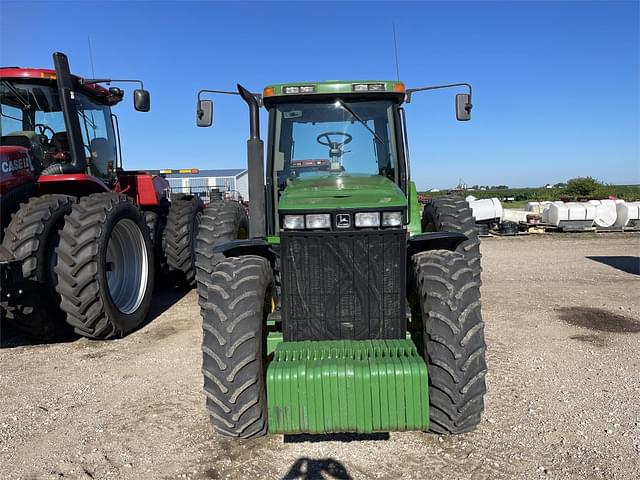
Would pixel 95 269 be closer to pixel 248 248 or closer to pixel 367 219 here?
pixel 248 248

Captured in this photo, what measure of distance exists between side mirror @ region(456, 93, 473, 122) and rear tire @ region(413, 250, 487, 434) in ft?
7.74

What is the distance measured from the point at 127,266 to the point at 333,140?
3.72 meters

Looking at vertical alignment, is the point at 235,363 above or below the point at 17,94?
below

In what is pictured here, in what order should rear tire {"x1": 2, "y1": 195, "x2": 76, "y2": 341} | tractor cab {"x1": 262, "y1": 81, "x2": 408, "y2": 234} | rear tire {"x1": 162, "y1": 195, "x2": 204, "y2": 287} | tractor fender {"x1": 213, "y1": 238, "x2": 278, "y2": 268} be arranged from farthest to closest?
rear tire {"x1": 162, "y1": 195, "x2": 204, "y2": 287} → rear tire {"x1": 2, "y1": 195, "x2": 76, "y2": 341} → tractor cab {"x1": 262, "y1": 81, "x2": 408, "y2": 234} → tractor fender {"x1": 213, "y1": 238, "x2": 278, "y2": 268}

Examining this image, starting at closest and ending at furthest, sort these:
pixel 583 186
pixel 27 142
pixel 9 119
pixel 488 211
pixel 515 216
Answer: pixel 27 142 → pixel 9 119 → pixel 488 211 → pixel 515 216 → pixel 583 186

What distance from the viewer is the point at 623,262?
10.9m

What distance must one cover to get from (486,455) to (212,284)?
2072 millimetres

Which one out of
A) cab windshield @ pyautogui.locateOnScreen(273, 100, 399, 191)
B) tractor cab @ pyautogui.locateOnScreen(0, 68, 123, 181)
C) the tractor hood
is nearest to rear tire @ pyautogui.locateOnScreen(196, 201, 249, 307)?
cab windshield @ pyautogui.locateOnScreen(273, 100, 399, 191)

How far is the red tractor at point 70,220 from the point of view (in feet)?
16.3

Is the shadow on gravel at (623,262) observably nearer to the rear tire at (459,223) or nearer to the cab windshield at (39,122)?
the rear tire at (459,223)

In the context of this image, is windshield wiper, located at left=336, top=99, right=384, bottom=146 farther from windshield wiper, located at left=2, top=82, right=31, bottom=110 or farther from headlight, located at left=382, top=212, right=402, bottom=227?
windshield wiper, located at left=2, top=82, right=31, bottom=110

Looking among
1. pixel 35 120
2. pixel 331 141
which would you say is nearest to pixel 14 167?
pixel 35 120

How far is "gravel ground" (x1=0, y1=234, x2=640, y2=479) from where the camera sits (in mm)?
3053

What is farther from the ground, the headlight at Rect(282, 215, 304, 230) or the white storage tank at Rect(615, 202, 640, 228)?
the headlight at Rect(282, 215, 304, 230)
